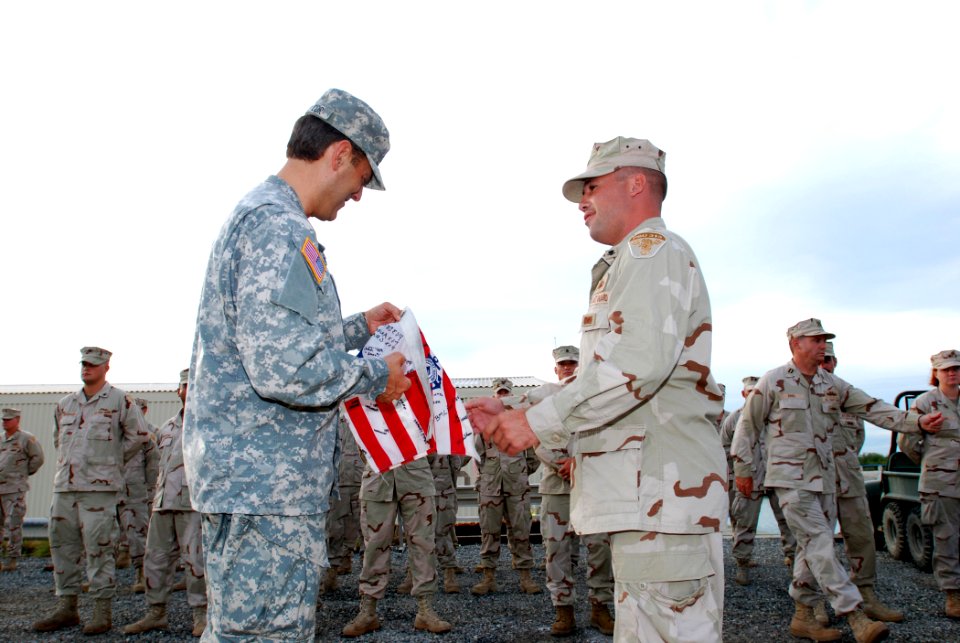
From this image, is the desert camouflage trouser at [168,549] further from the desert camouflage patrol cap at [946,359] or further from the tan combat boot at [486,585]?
the desert camouflage patrol cap at [946,359]

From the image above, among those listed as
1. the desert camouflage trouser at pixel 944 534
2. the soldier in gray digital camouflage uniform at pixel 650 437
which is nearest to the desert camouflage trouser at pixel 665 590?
the soldier in gray digital camouflage uniform at pixel 650 437

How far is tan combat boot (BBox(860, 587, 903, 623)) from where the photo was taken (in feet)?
23.2

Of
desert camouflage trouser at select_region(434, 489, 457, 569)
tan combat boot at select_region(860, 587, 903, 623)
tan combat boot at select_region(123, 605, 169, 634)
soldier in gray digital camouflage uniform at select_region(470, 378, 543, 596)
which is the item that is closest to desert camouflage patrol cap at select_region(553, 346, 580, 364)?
soldier in gray digital camouflage uniform at select_region(470, 378, 543, 596)

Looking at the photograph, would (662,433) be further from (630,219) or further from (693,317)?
(630,219)

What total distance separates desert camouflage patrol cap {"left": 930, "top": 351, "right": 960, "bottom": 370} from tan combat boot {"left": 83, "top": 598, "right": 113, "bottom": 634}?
9.63 meters

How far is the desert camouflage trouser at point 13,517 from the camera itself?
12906mm

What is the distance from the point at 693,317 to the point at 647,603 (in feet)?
3.43

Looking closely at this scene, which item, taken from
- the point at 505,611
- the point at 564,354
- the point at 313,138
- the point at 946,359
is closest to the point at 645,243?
the point at 313,138

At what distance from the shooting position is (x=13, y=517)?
13234 mm

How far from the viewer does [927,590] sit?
884cm

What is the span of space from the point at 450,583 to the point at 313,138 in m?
8.07

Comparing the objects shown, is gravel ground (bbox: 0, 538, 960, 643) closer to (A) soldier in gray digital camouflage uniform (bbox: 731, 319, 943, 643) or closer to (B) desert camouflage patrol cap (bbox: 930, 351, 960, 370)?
(A) soldier in gray digital camouflage uniform (bbox: 731, 319, 943, 643)

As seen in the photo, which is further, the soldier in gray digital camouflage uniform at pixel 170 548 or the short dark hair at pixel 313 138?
the soldier in gray digital camouflage uniform at pixel 170 548

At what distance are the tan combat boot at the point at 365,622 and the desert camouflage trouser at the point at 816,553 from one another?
392 centimetres
